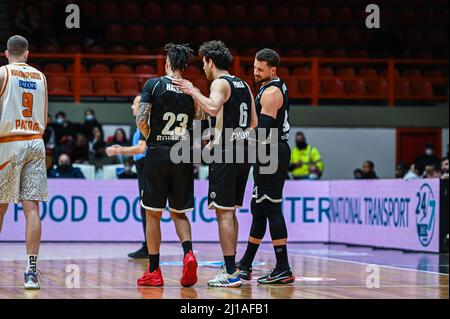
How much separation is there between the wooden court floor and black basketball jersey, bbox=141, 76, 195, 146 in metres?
1.33

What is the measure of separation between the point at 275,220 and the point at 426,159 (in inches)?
495

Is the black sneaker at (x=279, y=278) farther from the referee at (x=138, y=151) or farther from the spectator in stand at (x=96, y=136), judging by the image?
the spectator in stand at (x=96, y=136)

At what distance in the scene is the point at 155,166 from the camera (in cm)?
785

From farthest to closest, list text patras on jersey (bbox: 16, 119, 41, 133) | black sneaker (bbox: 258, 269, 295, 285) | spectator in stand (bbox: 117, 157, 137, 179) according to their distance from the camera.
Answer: spectator in stand (bbox: 117, 157, 137, 179)
black sneaker (bbox: 258, 269, 295, 285)
text patras on jersey (bbox: 16, 119, 41, 133)

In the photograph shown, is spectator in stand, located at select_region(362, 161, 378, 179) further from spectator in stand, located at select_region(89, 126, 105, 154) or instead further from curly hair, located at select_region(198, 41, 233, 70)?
curly hair, located at select_region(198, 41, 233, 70)

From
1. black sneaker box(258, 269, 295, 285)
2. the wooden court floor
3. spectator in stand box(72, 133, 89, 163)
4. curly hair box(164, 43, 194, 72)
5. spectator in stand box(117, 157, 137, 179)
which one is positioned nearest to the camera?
the wooden court floor

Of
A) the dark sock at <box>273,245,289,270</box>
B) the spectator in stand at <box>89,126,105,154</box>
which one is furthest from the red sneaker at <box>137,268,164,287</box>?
the spectator in stand at <box>89,126,105,154</box>

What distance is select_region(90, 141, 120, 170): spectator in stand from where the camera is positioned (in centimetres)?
1808

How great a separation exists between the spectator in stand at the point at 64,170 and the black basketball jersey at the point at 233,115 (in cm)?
898

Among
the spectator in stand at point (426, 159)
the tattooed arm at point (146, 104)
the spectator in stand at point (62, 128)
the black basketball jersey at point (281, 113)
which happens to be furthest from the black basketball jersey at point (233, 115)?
the spectator in stand at point (426, 159)

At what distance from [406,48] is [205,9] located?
573 cm

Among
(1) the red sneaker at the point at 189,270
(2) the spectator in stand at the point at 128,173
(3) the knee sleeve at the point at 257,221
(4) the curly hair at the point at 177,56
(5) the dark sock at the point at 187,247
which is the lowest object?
(1) the red sneaker at the point at 189,270

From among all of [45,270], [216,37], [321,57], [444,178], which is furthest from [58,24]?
[45,270]

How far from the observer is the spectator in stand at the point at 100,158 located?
18.1m
